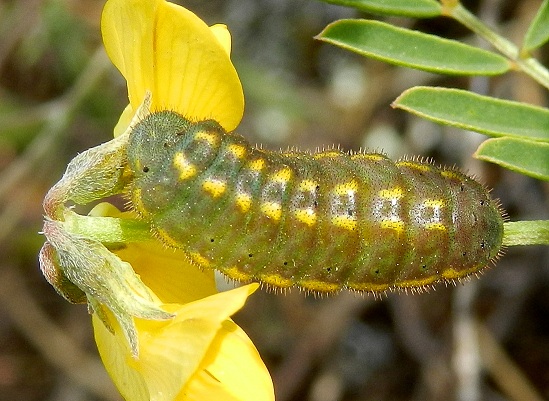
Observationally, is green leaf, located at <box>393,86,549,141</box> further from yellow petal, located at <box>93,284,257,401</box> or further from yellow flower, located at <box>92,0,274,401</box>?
yellow petal, located at <box>93,284,257,401</box>

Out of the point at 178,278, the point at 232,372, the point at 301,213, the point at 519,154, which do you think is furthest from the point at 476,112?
the point at 232,372

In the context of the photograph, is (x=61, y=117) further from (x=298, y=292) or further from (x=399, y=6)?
(x=399, y=6)

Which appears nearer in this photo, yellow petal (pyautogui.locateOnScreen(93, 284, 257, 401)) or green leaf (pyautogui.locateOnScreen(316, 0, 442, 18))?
yellow petal (pyautogui.locateOnScreen(93, 284, 257, 401))

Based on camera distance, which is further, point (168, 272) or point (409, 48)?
point (409, 48)

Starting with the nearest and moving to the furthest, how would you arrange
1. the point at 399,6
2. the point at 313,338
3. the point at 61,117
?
the point at 399,6 < the point at 61,117 < the point at 313,338

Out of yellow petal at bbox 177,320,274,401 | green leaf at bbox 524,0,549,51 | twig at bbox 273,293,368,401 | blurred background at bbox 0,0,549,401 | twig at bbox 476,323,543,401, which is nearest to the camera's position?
yellow petal at bbox 177,320,274,401

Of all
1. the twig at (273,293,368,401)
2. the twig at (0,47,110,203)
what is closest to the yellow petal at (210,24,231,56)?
the twig at (0,47,110,203)

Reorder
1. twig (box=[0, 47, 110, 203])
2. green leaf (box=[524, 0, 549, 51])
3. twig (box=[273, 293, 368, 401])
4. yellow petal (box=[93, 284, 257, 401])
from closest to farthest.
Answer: yellow petal (box=[93, 284, 257, 401]), green leaf (box=[524, 0, 549, 51]), twig (box=[0, 47, 110, 203]), twig (box=[273, 293, 368, 401])

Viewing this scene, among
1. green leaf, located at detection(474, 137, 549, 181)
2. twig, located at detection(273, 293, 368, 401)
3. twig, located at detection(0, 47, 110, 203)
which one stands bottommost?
twig, located at detection(273, 293, 368, 401)

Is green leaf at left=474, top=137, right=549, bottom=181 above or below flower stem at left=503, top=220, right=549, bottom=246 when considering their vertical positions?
above
